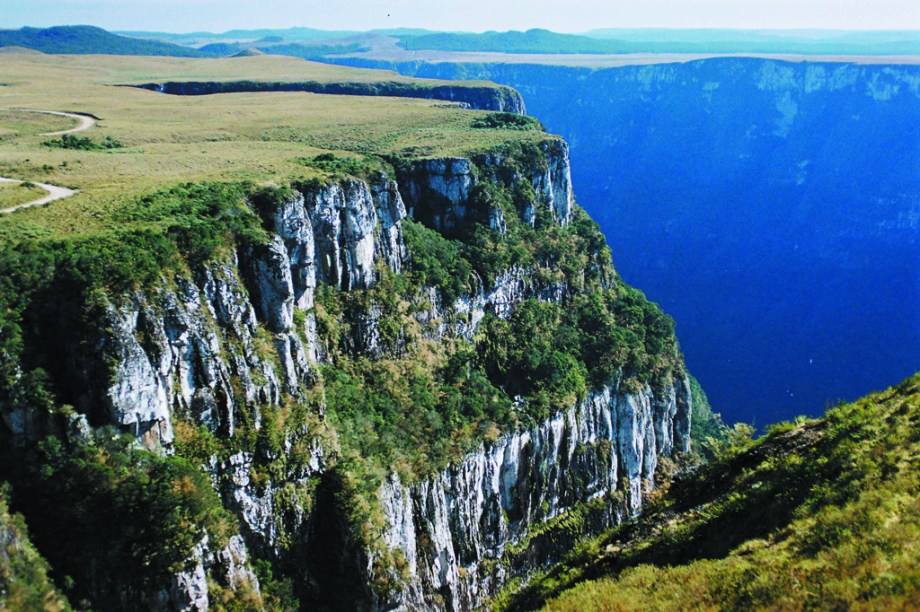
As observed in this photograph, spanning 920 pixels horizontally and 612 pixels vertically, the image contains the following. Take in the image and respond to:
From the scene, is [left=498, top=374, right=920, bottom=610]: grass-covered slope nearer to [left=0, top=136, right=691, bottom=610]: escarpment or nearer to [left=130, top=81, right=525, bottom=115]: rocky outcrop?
[left=0, top=136, right=691, bottom=610]: escarpment

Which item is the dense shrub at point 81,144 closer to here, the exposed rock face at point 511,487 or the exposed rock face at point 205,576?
the exposed rock face at point 511,487

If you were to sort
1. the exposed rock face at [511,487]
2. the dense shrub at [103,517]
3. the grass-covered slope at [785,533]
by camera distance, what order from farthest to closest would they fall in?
1. the exposed rock face at [511,487]
2. the dense shrub at [103,517]
3. the grass-covered slope at [785,533]

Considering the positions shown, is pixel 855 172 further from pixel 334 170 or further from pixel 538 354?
pixel 334 170

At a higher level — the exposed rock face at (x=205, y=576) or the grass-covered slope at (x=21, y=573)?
the grass-covered slope at (x=21, y=573)

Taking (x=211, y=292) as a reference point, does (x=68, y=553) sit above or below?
below

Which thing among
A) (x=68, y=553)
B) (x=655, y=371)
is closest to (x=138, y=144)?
(x=68, y=553)

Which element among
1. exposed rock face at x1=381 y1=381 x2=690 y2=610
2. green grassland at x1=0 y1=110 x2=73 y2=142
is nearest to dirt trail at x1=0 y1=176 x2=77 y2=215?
green grassland at x1=0 y1=110 x2=73 y2=142

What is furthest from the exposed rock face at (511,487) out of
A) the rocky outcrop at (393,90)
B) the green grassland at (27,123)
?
the rocky outcrop at (393,90)
